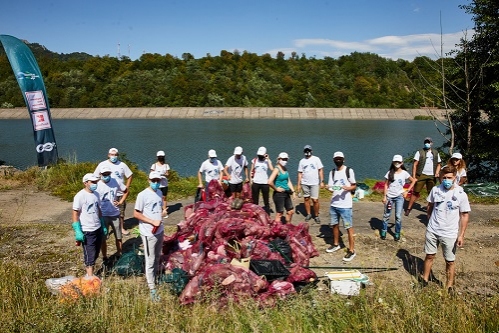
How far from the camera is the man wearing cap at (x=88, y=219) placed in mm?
5801

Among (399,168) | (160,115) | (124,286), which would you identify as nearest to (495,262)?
(399,168)

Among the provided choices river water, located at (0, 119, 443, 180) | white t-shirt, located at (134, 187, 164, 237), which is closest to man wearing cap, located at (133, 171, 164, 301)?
white t-shirt, located at (134, 187, 164, 237)

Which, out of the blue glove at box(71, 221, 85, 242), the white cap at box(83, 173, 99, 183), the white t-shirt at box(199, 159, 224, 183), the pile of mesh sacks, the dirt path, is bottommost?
the dirt path

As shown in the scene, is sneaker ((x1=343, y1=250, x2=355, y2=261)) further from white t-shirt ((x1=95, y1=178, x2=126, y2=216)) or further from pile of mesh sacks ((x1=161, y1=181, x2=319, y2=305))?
white t-shirt ((x1=95, y1=178, x2=126, y2=216))

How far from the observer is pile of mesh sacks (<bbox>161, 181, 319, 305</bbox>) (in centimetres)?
518

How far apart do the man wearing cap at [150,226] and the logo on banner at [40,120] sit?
10.3 meters

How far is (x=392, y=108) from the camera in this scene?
64.3m

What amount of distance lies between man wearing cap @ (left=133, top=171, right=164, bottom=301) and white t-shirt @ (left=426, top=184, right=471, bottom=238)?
359cm

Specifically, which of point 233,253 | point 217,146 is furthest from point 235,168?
point 217,146

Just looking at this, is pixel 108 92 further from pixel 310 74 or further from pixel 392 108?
pixel 392 108

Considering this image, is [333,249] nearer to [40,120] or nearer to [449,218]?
[449,218]

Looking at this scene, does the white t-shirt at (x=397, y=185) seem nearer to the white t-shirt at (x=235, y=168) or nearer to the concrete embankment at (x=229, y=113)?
the white t-shirt at (x=235, y=168)

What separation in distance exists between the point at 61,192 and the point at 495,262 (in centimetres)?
1028

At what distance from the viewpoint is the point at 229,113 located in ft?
204
